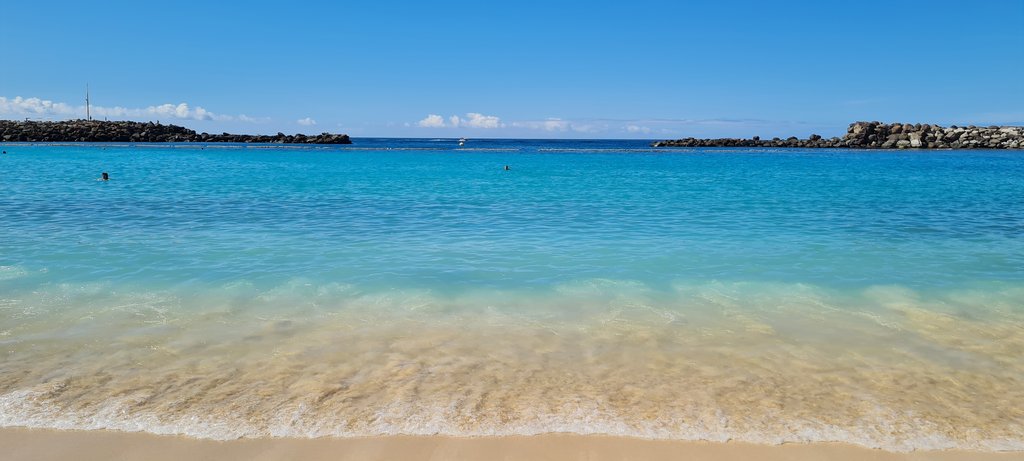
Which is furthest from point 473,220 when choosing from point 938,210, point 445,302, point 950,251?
point 938,210

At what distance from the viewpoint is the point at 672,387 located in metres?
5.18

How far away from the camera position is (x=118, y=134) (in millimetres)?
111125

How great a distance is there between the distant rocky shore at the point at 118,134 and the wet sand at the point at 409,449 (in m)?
117

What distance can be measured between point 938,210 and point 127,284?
20671 millimetres

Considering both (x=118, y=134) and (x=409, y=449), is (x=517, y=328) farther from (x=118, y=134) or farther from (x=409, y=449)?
(x=118, y=134)

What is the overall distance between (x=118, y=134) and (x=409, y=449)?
426ft

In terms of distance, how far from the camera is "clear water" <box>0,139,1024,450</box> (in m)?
4.59

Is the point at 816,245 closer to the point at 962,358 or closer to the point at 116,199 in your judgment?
the point at 962,358

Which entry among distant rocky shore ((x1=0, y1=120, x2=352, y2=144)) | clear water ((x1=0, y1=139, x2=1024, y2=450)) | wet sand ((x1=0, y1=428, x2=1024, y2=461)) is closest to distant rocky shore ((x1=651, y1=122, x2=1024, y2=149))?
clear water ((x1=0, y1=139, x2=1024, y2=450))

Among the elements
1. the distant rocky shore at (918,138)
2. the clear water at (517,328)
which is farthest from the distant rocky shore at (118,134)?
the clear water at (517,328)

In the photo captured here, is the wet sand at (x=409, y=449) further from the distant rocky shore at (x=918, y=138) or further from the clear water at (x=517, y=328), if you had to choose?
the distant rocky shore at (x=918, y=138)

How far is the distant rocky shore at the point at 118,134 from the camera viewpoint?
336 ft

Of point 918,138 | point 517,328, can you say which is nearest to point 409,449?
point 517,328

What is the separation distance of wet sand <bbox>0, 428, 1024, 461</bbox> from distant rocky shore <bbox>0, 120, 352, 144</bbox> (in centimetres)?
11683
